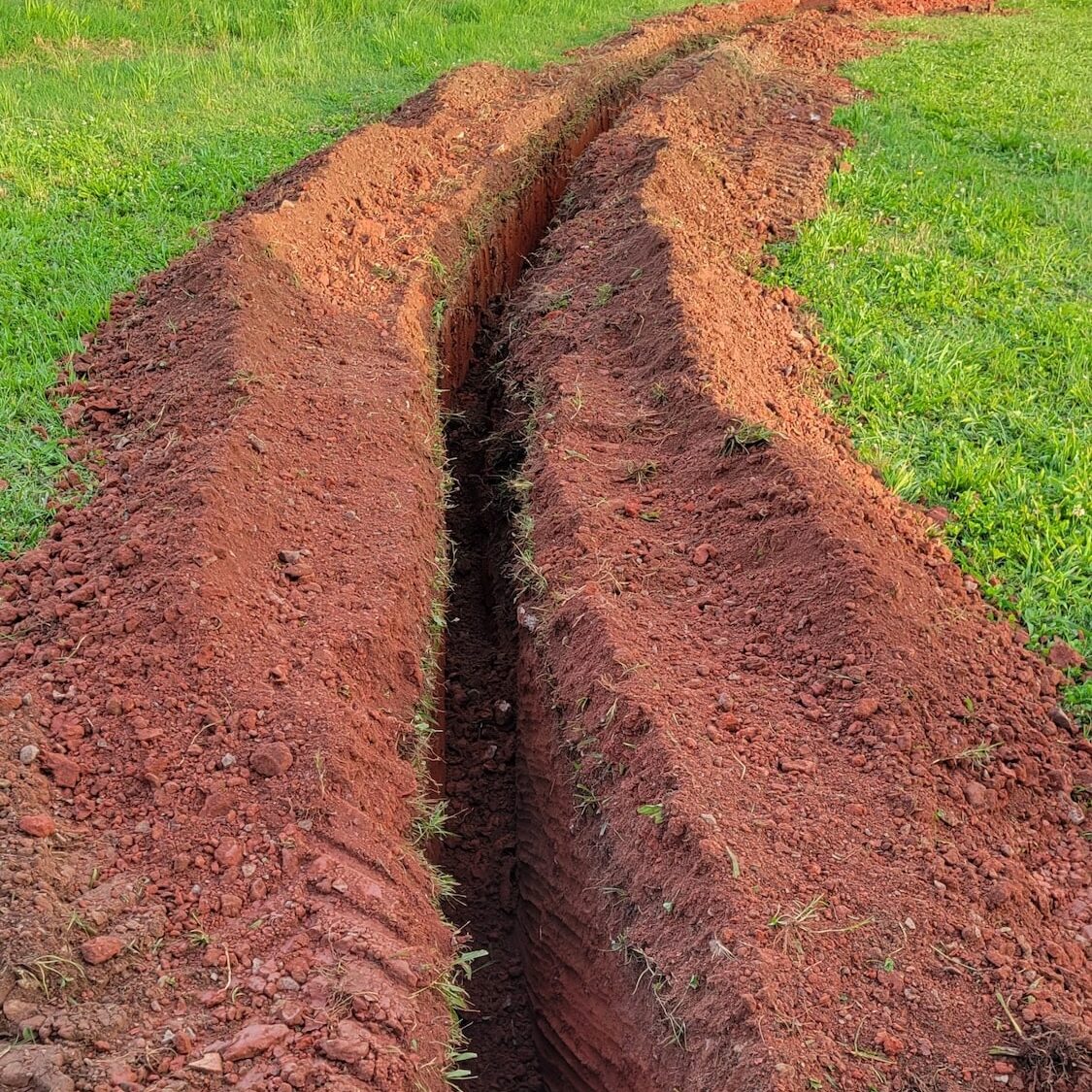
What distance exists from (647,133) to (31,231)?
13.5 feet

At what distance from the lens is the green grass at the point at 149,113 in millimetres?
5008

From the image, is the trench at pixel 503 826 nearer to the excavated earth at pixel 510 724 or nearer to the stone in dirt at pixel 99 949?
the excavated earth at pixel 510 724

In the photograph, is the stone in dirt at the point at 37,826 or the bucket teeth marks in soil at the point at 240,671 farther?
the stone in dirt at the point at 37,826

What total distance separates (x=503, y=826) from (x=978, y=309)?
12.5ft

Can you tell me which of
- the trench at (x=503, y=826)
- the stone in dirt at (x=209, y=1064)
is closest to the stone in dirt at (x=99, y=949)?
the stone in dirt at (x=209, y=1064)

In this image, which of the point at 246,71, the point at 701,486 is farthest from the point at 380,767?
the point at 246,71

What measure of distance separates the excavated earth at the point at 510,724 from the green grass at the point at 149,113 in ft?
0.86

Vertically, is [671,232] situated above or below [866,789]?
above

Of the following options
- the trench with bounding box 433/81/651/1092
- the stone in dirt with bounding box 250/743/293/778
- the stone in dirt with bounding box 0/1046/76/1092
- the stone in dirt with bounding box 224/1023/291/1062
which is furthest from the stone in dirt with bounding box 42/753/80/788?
the trench with bounding box 433/81/651/1092

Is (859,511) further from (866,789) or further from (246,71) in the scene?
(246,71)

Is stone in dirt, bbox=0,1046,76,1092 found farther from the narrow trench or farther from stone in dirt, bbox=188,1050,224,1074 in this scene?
the narrow trench

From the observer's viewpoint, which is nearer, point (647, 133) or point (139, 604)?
point (139, 604)

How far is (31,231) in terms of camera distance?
221 inches

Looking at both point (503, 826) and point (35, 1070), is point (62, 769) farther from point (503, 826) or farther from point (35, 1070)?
point (503, 826)
